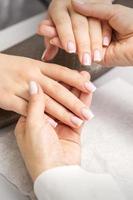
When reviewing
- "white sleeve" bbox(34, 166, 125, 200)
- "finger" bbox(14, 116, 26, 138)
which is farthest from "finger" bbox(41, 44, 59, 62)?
"white sleeve" bbox(34, 166, 125, 200)

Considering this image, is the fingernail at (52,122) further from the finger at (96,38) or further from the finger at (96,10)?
the finger at (96,10)

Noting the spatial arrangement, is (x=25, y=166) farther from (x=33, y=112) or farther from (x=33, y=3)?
(x=33, y=3)

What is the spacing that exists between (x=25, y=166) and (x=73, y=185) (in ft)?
0.52

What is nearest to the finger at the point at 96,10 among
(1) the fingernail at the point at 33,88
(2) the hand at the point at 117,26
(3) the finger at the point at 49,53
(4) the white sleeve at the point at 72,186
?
(2) the hand at the point at 117,26

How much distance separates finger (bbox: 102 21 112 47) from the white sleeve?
34 cm

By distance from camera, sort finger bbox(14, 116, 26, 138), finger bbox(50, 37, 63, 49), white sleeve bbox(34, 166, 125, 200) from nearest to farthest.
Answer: white sleeve bbox(34, 166, 125, 200)
finger bbox(14, 116, 26, 138)
finger bbox(50, 37, 63, 49)

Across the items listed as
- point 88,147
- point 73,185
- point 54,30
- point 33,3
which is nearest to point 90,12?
point 54,30

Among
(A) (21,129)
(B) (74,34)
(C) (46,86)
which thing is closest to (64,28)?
(B) (74,34)

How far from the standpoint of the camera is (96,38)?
878 mm

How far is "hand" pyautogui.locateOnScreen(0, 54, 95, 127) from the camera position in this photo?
81 centimetres

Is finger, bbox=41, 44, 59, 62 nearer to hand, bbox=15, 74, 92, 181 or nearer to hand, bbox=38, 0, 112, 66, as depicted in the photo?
hand, bbox=38, 0, 112, 66

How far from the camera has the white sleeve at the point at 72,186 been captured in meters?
0.68

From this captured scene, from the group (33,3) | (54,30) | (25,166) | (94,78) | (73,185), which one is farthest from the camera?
(33,3)

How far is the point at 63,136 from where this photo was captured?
32.6 inches
